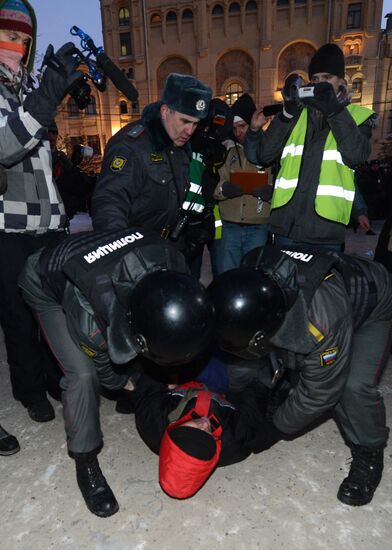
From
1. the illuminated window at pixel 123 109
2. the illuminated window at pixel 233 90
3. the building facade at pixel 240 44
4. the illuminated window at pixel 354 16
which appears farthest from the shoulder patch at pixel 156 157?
the illuminated window at pixel 354 16

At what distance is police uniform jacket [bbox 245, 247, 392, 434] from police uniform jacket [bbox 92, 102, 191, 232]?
79 centimetres

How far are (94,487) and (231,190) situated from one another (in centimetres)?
215

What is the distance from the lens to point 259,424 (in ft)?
6.22

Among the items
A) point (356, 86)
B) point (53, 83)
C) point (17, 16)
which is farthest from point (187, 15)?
point (53, 83)

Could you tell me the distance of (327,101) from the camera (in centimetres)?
197

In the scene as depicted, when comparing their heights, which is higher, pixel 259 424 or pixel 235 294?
pixel 235 294

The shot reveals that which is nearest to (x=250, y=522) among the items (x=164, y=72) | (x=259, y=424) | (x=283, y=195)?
(x=259, y=424)

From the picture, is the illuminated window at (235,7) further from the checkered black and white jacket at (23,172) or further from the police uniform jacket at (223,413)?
the police uniform jacket at (223,413)

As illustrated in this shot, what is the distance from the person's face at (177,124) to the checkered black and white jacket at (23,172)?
611 millimetres

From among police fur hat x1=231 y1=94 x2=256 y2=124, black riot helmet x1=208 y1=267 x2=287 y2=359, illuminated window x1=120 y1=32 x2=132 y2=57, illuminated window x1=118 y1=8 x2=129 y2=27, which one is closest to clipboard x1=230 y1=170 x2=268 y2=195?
police fur hat x1=231 y1=94 x2=256 y2=124

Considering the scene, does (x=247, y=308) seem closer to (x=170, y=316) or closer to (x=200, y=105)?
(x=170, y=316)

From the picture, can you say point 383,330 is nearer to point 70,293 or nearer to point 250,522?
point 250,522

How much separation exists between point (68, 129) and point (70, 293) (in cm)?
2744

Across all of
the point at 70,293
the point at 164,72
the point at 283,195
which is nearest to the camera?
the point at 70,293
